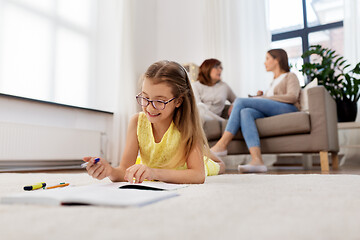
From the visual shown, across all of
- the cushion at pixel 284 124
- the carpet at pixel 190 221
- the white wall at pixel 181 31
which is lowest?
the carpet at pixel 190 221

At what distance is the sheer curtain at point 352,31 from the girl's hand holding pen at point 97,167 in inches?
125

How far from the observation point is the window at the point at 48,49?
2.77 m

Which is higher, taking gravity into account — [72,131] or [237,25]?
[237,25]

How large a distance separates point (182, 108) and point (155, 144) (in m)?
0.17

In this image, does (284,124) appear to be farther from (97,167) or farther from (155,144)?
(97,167)

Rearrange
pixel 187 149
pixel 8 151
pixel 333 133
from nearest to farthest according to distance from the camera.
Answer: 1. pixel 187 149
2. pixel 333 133
3. pixel 8 151

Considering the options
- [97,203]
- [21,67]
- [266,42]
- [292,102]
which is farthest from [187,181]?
[266,42]

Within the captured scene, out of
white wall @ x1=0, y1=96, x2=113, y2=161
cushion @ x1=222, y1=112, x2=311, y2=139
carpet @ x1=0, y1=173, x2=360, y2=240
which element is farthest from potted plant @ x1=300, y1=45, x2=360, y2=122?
carpet @ x1=0, y1=173, x2=360, y2=240

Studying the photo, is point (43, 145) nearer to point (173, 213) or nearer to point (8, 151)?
point (8, 151)

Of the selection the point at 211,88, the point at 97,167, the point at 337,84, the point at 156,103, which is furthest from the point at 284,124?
the point at 97,167

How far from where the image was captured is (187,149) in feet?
3.84

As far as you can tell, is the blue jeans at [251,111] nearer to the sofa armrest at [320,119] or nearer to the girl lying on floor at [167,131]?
the sofa armrest at [320,119]

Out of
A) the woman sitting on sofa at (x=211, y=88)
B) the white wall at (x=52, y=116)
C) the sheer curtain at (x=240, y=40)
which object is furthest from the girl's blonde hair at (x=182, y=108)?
the sheer curtain at (x=240, y=40)

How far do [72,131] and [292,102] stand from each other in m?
2.18
